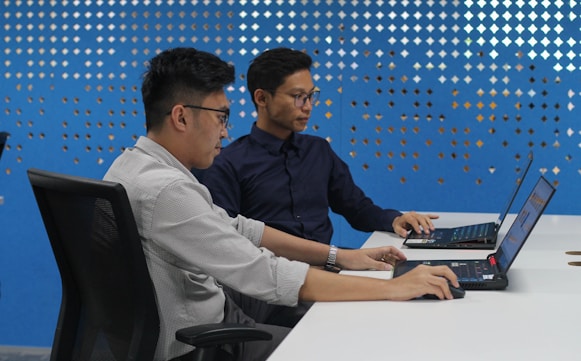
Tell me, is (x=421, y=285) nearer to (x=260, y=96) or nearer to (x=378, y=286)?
(x=378, y=286)

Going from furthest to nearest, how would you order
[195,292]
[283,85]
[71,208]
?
[283,85] < [195,292] < [71,208]

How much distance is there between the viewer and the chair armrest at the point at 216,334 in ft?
5.76

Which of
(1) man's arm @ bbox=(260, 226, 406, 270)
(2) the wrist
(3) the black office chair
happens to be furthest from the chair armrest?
(2) the wrist

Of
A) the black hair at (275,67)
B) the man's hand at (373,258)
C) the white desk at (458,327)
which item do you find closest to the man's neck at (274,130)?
the black hair at (275,67)

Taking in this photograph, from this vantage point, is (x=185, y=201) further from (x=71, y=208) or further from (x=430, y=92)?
(x=430, y=92)

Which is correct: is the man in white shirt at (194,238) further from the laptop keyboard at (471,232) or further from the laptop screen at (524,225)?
the laptop keyboard at (471,232)

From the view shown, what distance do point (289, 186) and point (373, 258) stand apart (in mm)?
837

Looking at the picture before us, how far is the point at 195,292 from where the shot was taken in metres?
2.00

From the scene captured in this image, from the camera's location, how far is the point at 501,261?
7.31ft

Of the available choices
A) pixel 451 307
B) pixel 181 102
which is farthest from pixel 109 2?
pixel 451 307

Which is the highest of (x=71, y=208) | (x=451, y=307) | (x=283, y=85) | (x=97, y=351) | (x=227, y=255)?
(x=283, y=85)

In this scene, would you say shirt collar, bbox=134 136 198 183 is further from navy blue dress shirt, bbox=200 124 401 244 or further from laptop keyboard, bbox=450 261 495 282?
navy blue dress shirt, bbox=200 124 401 244

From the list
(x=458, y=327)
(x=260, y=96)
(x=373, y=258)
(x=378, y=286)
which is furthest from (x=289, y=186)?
(x=458, y=327)

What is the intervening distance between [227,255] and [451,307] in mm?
519
